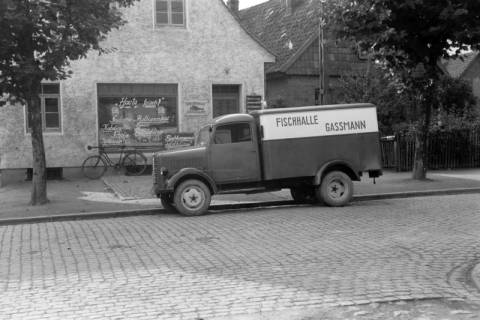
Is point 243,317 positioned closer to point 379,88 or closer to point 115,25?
point 115,25

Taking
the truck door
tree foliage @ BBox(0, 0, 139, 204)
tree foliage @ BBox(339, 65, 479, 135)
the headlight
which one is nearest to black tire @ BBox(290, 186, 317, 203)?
the truck door

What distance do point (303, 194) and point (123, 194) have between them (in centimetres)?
470

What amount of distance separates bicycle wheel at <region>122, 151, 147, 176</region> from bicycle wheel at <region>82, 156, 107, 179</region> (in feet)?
2.36

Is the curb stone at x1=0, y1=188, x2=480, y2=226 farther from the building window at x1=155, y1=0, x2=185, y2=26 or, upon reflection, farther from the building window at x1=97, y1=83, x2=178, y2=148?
the building window at x1=155, y1=0, x2=185, y2=26

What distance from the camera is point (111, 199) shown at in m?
14.3

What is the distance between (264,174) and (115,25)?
486 centimetres

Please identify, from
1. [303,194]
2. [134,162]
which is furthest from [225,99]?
[303,194]

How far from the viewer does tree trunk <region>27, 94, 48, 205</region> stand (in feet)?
42.9

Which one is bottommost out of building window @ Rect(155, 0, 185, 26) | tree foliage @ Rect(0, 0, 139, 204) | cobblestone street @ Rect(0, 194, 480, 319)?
cobblestone street @ Rect(0, 194, 480, 319)

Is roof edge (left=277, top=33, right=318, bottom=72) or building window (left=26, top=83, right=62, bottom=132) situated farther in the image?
roof edge (left=277, top=33, right=318, bottom=72)

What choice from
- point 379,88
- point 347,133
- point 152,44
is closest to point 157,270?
point 347,133

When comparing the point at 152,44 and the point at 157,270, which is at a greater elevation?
the point at 152,44

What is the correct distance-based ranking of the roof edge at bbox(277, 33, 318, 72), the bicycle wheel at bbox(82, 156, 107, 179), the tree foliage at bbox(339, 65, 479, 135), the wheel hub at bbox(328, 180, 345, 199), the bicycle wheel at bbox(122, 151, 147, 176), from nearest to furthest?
the wheel hub at bbox(328, 180, 345, 199), the bicycle wheel at bbox(82, 156, 107, 179), the bicycle wheel at bbox(122, 151, 147, 176), the tree foliage at bbox(339, 65, 479, 135), the roof edge at bbox(277, 33, 318, 72)

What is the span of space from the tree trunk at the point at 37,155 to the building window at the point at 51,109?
240 inches
